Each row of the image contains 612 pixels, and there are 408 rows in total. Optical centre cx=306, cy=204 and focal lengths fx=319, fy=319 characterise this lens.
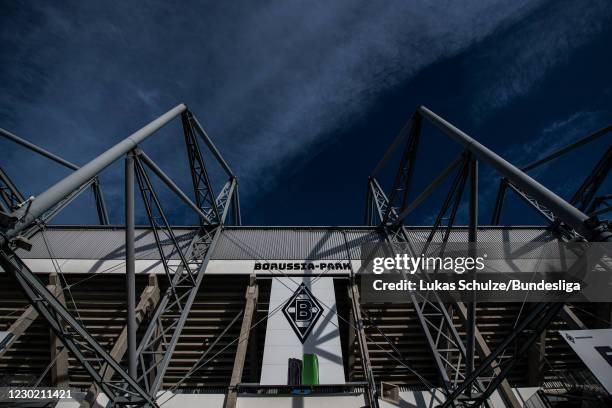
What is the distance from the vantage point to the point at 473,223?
1059 centimetres

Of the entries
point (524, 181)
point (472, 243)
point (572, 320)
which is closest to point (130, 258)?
point (472, 243)

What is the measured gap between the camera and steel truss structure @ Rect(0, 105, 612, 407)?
8.05m

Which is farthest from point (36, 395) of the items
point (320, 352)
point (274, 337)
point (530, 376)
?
point (530, 376)

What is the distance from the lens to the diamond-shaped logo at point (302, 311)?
14523 mm

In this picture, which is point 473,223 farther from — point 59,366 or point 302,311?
point 59,366

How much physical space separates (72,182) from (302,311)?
10.9m

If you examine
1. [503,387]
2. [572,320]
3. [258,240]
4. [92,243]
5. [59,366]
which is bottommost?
[503,387]

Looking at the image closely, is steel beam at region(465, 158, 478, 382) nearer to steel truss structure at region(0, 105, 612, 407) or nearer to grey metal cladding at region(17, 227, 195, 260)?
steel truss structure at region(0, 105, 612, 407)

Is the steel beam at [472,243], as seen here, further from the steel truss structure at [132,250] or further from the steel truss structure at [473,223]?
the steel truss structure at [132,250]

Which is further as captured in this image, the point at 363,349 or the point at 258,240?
the point at 258,240

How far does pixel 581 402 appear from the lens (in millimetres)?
11594

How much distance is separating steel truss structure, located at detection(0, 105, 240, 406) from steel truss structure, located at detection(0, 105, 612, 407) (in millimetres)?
35

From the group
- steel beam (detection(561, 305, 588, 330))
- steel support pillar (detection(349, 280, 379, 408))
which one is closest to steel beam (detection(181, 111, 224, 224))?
steel support pillar (detection(349, 280, 379, 408))

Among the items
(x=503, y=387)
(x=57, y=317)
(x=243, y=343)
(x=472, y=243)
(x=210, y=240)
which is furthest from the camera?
(x=210, y=240)
